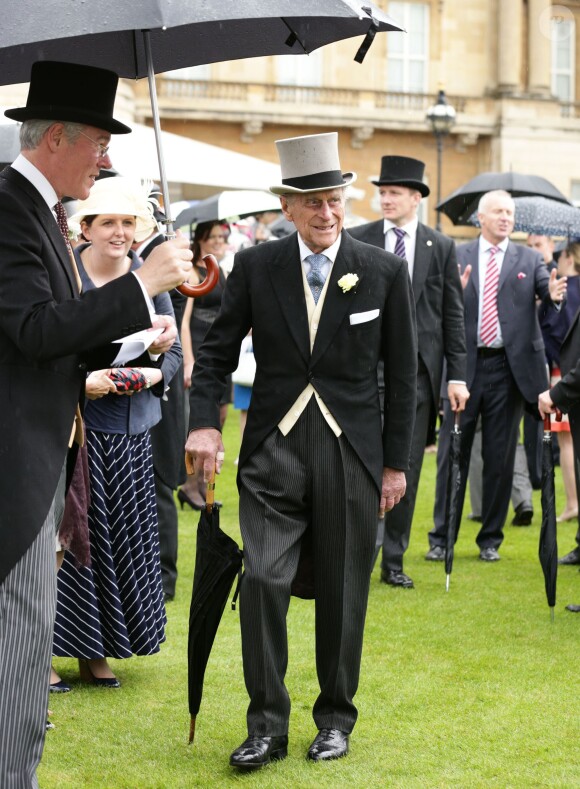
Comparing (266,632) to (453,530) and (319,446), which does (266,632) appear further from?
(453,530)

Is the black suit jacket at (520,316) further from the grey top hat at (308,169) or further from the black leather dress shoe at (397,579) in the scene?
the grey top hat at (308,169)

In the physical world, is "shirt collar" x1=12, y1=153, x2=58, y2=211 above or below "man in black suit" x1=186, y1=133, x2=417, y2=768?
above

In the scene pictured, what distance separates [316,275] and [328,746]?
168cm

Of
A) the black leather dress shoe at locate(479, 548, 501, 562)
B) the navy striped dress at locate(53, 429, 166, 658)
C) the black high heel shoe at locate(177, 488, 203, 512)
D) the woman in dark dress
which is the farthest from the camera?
A: the black high heel shoe at locate(177, 488, 203, 512)

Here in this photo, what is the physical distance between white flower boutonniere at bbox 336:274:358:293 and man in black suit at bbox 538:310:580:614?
2.20 m

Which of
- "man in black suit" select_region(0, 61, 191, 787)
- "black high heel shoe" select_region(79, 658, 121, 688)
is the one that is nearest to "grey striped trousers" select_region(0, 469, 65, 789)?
"man in black suit" select_region(0, 61, 191, 787)

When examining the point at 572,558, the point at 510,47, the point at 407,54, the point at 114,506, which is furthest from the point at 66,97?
the point at 510,47

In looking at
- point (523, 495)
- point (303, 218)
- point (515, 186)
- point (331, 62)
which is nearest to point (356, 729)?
point (303, 218)

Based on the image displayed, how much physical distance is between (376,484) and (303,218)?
1.00 m

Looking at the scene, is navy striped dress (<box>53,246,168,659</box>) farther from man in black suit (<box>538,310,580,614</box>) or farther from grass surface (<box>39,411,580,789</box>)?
man in black suit (<box>538,310,580,614</box>)

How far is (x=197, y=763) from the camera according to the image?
186 inches

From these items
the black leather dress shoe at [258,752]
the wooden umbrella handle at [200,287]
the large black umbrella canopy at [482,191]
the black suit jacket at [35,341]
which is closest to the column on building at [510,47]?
the large black umbrella canopy at [482,191]

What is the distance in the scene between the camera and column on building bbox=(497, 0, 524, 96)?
138 ft

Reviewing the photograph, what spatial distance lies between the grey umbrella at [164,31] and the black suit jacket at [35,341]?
16.9 inches
